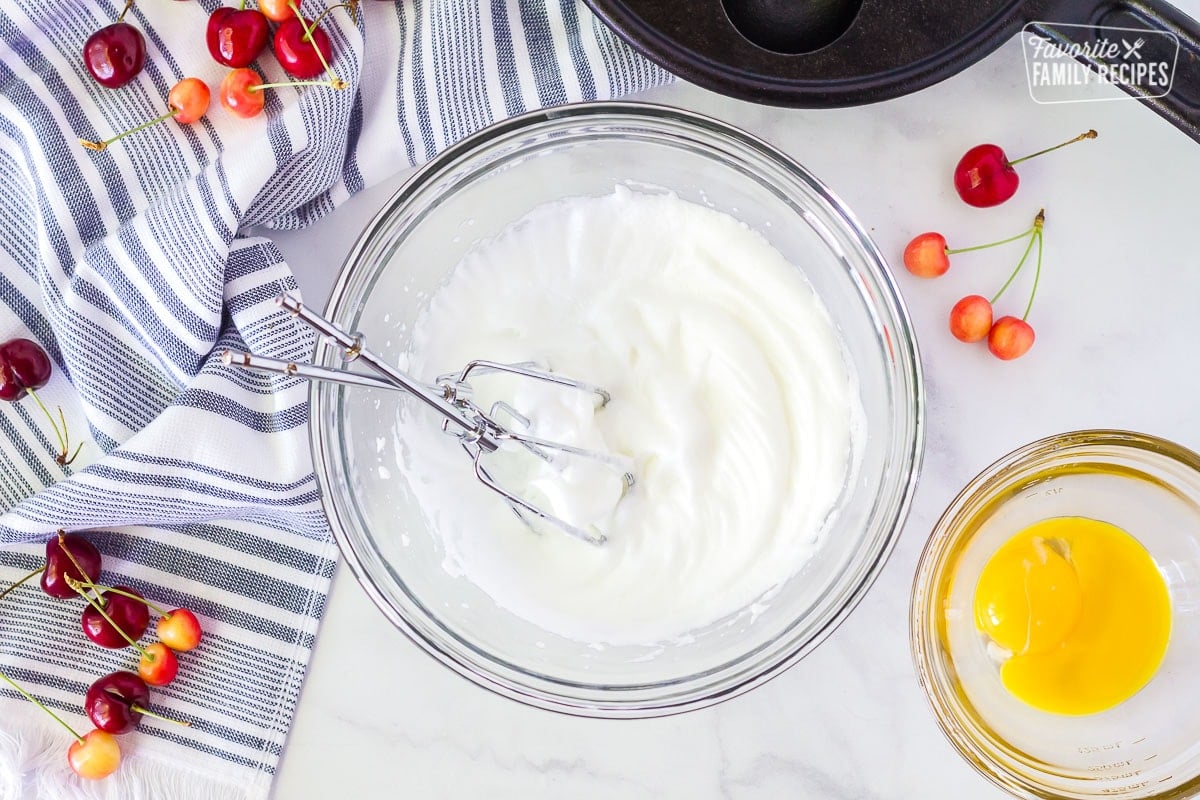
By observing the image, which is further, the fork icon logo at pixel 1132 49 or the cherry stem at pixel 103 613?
→ the cherry stem at pixel 103 613

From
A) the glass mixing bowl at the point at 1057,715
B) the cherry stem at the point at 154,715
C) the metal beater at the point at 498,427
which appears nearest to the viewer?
Answer: the metal beater at the point at 498,427

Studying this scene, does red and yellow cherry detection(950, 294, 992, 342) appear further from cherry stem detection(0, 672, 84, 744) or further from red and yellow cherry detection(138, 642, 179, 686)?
cherry stem detection(0, 672, 84, 744)

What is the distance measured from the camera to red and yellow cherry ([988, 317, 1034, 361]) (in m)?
0.97

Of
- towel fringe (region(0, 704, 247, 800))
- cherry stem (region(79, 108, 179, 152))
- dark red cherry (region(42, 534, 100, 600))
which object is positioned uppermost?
cherry stem (region(79, 108, 179, 152))

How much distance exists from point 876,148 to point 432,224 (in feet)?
1.44

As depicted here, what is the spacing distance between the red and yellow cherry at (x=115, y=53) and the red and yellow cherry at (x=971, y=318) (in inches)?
31.9

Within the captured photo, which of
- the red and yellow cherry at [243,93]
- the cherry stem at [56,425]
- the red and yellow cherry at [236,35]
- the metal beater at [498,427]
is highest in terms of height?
the red and yellow cherry at [236,35]

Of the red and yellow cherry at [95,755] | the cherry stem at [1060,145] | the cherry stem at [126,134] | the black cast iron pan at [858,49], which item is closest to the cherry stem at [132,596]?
the red and yellow cherry at [95,755]

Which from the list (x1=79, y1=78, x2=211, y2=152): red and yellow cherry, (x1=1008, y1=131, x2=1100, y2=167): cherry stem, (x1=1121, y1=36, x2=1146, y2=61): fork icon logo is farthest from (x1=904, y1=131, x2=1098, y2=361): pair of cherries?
(x1=79, y1=78, x2=211, y2=152): red and yellow cherry

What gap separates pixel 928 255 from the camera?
38.4 inches

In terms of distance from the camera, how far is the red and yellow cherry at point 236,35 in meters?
0.95

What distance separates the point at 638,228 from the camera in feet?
3.09

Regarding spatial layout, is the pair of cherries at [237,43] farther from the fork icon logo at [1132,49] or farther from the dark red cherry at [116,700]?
the fork icon logo at [1132,49]

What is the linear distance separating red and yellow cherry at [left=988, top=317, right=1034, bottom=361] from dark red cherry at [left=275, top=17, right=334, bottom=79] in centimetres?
68
